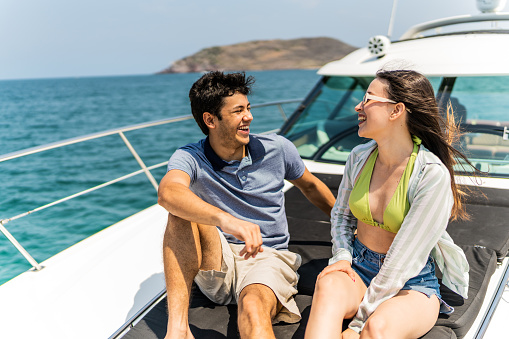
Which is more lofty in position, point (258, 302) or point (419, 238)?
point (419, 238)

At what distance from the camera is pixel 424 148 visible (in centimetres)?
196

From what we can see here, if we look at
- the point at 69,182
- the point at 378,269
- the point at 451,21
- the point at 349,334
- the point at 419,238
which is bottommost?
the point at 69,182

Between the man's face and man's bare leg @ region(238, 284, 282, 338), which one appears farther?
the man's face

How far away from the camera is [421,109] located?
6.18 ft

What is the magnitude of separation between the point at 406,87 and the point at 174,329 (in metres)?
1.39

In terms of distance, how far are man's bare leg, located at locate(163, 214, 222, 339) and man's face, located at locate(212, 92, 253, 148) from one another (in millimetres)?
491

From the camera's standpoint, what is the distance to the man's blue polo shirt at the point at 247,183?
7.88 feet

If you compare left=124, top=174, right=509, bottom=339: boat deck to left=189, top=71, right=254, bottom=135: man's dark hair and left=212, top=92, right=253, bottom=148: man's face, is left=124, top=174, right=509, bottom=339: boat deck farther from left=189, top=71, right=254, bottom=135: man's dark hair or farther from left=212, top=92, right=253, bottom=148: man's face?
left=189, top=71, right=254, bottom=135: man's dark hair

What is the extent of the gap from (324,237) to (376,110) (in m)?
1.18

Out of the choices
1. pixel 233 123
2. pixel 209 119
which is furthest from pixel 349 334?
pixel 209 119

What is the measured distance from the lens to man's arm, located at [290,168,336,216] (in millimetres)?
2645

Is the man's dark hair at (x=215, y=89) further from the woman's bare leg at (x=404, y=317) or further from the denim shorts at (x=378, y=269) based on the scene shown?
the woman's bare leg at (x=404, y=317)

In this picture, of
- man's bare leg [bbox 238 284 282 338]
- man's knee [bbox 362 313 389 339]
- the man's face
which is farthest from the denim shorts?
the man's face

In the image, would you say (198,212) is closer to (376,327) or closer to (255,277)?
(255,277)
